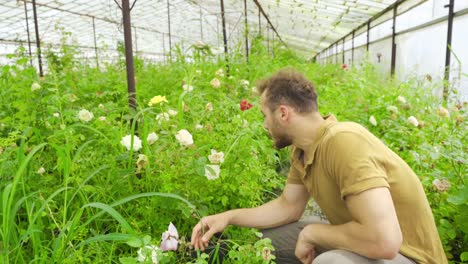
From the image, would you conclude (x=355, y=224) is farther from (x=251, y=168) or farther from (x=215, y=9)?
(x=215, y=9)

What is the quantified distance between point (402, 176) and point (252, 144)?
2.07 feet

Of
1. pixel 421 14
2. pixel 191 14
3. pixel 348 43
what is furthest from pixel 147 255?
pixel 348 43

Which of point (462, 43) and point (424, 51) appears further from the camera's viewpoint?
point (424, 51)

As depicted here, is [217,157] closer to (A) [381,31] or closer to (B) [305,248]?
(B) [305,248]

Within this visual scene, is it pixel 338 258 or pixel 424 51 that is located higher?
pixel 424 51

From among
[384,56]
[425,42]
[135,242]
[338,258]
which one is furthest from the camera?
[384,56]

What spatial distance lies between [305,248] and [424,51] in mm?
5083

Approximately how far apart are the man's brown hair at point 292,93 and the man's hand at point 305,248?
0.47 m

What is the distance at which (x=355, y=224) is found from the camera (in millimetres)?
1242

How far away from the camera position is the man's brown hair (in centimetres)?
142

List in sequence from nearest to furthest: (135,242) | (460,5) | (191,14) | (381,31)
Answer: (135,242) < (460,5) < (381,31) < (191,14)

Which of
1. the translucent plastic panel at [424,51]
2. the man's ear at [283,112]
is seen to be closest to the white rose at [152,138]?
the man's ear at [283,112]

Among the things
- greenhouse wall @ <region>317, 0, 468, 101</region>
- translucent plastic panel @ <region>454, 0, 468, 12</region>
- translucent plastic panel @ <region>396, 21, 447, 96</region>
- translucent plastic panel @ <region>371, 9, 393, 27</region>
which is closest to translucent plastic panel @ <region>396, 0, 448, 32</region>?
greenhouse wall @ <region>317, 0, 468, 101</region>

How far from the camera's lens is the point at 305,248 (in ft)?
4.85
